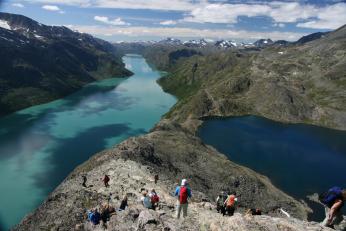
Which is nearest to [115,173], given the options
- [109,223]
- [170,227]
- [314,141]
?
[109,223]

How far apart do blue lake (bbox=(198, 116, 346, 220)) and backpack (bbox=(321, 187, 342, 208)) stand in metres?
79.9

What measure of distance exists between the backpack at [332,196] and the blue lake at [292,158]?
79.9m

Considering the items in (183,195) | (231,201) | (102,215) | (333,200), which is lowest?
(102,215)

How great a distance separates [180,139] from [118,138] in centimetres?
7709

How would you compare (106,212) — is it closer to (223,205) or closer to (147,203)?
(147,203)

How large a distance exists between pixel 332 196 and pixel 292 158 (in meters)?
137

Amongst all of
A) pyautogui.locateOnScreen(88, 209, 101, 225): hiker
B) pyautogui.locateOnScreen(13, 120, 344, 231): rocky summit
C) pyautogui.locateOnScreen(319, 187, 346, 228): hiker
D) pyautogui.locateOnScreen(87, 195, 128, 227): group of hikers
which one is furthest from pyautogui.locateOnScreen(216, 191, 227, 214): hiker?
pyautogui.locateOnScreen(88, 209, 101, 225): hiker

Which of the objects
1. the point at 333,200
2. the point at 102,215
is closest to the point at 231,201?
the point at 333,200

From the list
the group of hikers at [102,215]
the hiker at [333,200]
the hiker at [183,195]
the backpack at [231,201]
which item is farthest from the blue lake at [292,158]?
the hiker at [333,200]

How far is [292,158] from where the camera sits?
163m

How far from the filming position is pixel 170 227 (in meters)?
40.8

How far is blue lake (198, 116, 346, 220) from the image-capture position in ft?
435

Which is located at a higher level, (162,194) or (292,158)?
(162,194)

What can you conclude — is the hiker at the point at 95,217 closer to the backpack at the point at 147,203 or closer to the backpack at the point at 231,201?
the backpack at the point at 147,203
